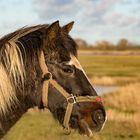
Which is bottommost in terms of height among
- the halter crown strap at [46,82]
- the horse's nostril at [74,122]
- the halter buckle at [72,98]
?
the horse's nostril at [74,122]

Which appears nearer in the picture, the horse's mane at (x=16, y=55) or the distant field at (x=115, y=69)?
the horse's mane at (x=16, y=55)

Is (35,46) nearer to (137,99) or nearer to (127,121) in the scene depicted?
(127,121)

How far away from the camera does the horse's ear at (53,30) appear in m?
5.09

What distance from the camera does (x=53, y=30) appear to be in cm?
514

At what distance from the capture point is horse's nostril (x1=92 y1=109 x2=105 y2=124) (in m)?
5.23

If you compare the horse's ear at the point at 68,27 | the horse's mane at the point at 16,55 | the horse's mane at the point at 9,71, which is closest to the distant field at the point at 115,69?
the horse's ear at the point at 68,27

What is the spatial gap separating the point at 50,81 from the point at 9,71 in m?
0.49

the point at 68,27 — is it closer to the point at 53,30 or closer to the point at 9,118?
the point at 53,30

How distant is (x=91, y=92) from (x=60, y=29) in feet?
2.59

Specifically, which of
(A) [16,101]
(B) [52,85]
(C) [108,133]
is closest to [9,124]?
(A) [16,101]

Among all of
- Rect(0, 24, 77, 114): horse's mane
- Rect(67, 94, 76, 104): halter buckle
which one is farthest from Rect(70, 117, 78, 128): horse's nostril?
Rect(0, 24, 77, 114): horse's mane

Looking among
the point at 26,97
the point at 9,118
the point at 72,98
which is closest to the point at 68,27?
the point at 72,98

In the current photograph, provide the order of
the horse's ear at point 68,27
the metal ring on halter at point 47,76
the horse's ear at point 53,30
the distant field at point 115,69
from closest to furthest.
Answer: the horse's ear at point 53,30 → the metal ring on halter at point 47,76 → the horse's ear at point 68,27 → the distant field at point 115,69

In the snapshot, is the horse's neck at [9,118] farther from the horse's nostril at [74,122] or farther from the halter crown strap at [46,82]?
the horse's nostril at [74,122]
